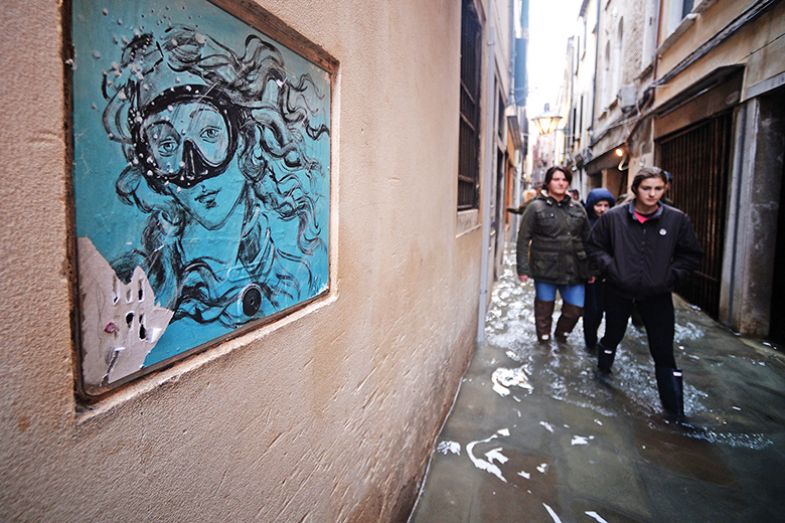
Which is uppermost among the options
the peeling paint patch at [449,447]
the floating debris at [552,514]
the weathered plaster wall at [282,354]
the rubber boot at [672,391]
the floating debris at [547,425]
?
the weathered plaster wall at [282,354]

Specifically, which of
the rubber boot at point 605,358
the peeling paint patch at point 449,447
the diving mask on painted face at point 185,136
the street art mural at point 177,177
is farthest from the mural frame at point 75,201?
the rubber boot at point 605,358

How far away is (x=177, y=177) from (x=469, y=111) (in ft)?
13.5

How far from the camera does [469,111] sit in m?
4.55

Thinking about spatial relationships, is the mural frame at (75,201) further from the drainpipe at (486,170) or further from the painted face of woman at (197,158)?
the drainpipe at (486,170)

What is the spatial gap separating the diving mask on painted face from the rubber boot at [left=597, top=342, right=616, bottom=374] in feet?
12.3

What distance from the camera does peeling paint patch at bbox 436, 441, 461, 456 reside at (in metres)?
2.87

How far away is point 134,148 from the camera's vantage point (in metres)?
0.75

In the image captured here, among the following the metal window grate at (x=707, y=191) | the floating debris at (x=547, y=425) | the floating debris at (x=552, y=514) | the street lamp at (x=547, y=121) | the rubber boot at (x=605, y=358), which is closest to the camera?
the floating debris at (x=552, y=514)

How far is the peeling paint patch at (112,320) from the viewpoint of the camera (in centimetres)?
69

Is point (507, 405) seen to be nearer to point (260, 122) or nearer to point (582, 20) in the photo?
point (260, 122)

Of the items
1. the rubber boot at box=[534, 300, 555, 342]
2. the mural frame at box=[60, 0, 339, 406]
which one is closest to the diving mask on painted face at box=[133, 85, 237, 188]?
the mural frame at box=[60, 0, 339, 406]

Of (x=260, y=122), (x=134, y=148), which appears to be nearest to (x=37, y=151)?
(x=134, y=148)

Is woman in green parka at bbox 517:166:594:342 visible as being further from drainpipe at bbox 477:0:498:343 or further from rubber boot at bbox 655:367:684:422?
rubber boot at bbox 655:367:684:422

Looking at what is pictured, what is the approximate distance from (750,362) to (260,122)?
505 centimetres
